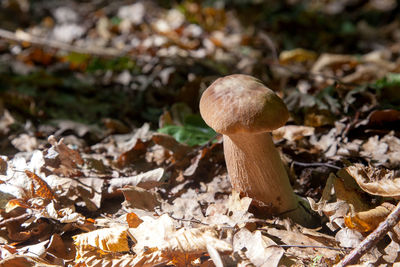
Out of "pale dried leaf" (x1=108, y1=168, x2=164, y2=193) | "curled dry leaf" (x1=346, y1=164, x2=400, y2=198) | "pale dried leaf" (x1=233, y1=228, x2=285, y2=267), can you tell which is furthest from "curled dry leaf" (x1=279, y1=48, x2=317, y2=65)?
"pale dried leaf" (x1=233, y1=228, x2=285, y2=267)

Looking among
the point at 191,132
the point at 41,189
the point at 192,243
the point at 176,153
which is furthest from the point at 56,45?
the point at 192,243

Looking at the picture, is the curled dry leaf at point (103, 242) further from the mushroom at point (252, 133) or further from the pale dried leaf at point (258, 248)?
the mushroom at point (252, 133)

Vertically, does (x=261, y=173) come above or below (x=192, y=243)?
above

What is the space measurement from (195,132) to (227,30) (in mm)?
3749

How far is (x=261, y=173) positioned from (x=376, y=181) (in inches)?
25.6

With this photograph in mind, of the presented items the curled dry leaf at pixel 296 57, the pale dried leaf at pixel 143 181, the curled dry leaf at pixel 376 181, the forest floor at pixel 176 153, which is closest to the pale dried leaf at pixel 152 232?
the forest floor at pixel 176 153

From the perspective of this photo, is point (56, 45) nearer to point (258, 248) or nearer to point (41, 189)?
point (41, 189)

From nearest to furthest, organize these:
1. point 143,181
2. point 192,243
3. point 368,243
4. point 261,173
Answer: point 368,243 < point 192,243 < point 261,173 < point 143,181

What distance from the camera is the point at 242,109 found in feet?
5.32

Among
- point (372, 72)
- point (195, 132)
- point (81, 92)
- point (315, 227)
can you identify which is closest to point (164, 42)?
point (81, 92)

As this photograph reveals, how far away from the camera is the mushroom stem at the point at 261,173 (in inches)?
74.1

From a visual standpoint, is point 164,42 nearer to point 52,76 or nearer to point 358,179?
point 52,76

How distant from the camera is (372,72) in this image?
160 inches

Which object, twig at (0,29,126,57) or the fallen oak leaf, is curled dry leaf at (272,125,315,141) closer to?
the fallen oak leaf
